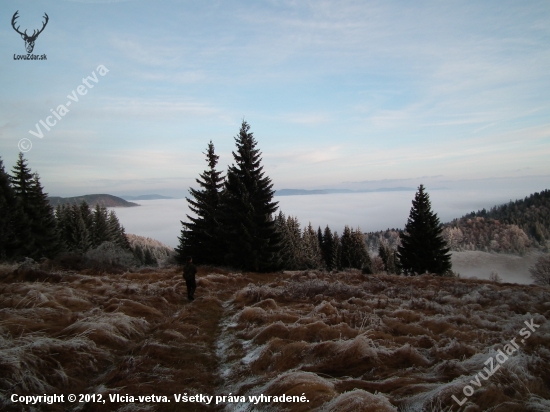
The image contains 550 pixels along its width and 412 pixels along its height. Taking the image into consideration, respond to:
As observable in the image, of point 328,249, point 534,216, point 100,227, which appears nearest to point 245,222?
point 100,227

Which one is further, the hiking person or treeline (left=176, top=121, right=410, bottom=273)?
treeline (left=176, top=121, right=410, bottom=273)

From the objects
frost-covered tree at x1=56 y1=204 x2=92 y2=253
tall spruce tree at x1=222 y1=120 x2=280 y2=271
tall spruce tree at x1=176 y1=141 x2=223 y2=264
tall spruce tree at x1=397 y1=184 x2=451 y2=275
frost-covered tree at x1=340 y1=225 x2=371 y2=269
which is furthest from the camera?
frost-covered tree at x1=340 y1=225 x2=371 y2=269

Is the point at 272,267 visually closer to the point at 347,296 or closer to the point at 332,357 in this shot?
the point at 347,296

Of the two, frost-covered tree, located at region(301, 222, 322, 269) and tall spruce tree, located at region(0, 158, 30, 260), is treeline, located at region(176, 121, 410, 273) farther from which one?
frost-covered tree, located at region(301, 222, 322, 269)

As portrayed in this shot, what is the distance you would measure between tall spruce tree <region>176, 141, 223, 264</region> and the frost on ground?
18.6 m

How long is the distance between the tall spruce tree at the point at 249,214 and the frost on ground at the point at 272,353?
46.8 feet

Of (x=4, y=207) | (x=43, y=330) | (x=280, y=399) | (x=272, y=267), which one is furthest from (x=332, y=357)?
(x=4, y=207)

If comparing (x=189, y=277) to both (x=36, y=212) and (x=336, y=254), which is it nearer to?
(x=36, y=212)

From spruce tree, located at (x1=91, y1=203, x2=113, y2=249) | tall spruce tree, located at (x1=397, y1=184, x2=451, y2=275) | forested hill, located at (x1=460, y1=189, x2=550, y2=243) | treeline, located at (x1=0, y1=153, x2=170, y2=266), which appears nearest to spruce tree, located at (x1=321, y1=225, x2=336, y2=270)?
tall spruce tree, located at (x1=397, y1=184, x2=451, y2=275)

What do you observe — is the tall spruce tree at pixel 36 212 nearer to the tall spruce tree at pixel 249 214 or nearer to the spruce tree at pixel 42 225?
the spruce tree at pixel 42 225

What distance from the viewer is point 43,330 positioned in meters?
5.68

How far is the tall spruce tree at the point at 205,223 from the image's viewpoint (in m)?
28.8

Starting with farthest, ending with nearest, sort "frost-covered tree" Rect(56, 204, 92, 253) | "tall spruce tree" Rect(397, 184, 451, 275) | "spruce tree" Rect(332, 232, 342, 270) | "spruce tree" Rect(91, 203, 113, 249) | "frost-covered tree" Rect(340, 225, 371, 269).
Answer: "spruce tree" Rect(332, 232, 342, 270) < "frost-covered tree" Rect(340, 225, 371, 269) < "spruce tree" Rect(91, 203, 113, 249) < "frost-covered tree" Rect(56, 204, 92, 253) < "tall spruce tree" Rect(397, 184, 451, 275)

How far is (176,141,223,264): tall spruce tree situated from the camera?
28766 mm
